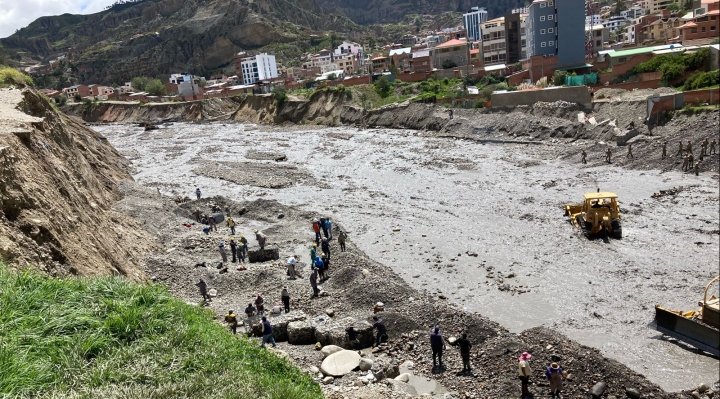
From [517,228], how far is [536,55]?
45428 mm

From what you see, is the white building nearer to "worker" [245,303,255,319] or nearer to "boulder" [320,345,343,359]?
"worker" [245,303,255,319]

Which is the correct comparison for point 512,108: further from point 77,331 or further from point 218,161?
point 77,331

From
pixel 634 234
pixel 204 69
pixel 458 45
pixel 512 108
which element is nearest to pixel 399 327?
pixel 634 234

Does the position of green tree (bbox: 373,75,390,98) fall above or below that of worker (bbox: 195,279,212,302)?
above

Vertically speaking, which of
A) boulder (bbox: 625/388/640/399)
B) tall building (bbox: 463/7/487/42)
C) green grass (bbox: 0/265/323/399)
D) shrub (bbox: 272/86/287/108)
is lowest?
boulder (bbox: 625/388/640/399)

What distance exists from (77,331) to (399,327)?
7.91 m

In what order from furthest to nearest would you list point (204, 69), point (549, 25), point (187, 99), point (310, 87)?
1. point (204, 69)
2. point (187, 99)
3. point (310, 87)
4. point (549, 25)

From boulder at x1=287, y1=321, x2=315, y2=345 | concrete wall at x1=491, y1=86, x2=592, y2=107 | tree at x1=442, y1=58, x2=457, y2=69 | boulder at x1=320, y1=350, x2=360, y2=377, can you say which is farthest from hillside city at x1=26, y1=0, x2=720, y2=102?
boulder at x1=320, y1=350, x2=360, y2=377

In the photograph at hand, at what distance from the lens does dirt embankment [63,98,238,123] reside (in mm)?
95375

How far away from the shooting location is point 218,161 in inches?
1887

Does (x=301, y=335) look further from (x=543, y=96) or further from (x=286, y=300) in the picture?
(x=543, y=96)

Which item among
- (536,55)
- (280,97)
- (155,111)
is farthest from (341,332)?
(155,111)

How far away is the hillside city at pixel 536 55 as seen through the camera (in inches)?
2073

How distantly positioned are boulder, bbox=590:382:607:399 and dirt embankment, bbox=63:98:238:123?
9028cm
